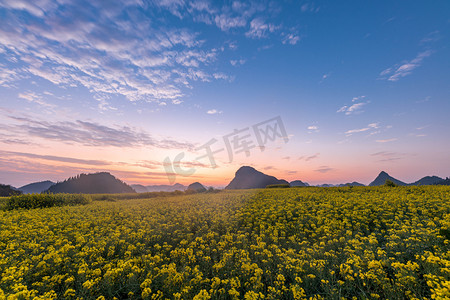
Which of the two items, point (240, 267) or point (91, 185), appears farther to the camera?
point (91, 185)

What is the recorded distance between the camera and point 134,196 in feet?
136

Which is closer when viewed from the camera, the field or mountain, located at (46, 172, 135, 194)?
the field

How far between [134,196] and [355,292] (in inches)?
1697

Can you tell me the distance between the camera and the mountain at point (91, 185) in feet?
499

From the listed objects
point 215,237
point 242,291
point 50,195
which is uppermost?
point 50,195

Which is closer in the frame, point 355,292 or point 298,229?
point 355,292

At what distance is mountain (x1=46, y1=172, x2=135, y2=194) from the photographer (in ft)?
499

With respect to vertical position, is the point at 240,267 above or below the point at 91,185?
below

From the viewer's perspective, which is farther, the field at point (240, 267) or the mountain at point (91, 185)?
the mountain at point (91, 185)

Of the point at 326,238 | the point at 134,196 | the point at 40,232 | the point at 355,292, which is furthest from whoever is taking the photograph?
the point at 134,196

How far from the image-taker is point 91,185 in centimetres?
16888

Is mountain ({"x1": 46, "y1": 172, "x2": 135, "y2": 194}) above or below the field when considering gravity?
above

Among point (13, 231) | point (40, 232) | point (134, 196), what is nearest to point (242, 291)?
point (40, 232)

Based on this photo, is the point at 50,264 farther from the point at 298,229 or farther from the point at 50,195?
the point at 50,195
